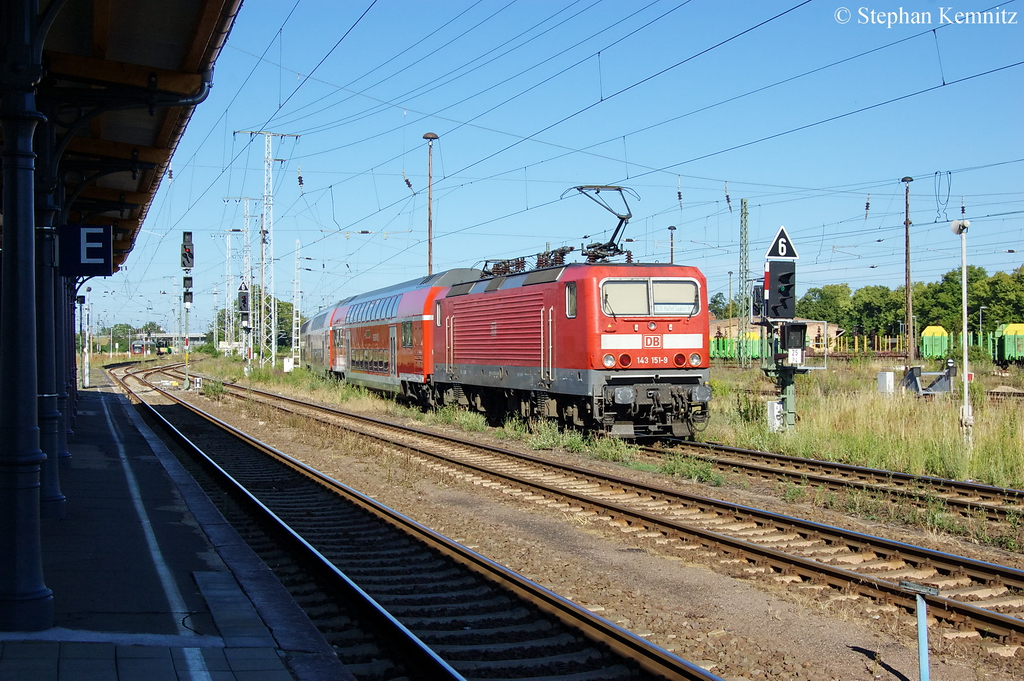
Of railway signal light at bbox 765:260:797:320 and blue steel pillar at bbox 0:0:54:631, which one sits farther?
railway signal light at bbox 765:260:797:320

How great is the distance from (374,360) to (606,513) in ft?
65.3

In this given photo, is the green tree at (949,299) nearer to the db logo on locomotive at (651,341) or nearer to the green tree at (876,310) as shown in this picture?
the green tree at (876,310)

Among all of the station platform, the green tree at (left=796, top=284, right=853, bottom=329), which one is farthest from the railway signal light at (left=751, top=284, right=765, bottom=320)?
the green tree at (left=796, top=284, right=853, bottom=329)

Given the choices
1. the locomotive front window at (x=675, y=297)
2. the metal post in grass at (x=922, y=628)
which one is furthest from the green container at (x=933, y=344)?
the metal post in grass at (x=922, y=628)

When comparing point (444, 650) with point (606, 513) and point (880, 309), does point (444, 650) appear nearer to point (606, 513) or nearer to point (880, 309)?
point (606, 513)

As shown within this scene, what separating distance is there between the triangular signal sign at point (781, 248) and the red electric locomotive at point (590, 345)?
1341mm

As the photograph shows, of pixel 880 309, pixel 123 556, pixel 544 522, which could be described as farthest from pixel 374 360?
pixel 880 309

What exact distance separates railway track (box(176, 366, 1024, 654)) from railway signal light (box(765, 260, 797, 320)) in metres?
5.22

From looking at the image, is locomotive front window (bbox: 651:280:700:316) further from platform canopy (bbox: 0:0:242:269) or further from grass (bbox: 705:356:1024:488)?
platform canopy (bbox: 0:0:242:269)

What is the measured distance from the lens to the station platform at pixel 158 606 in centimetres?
511

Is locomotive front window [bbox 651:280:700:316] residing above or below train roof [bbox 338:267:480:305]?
below

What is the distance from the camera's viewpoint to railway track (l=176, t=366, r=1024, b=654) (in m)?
6.68

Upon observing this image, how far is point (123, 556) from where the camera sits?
786 centimetres

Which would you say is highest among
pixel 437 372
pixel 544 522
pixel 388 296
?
pixel 388 296
